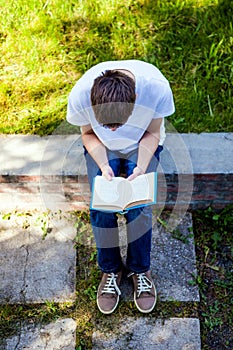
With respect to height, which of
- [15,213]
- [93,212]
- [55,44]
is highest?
A: [55,44]

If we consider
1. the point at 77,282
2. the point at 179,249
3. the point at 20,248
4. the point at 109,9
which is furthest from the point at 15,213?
the point at 109,9

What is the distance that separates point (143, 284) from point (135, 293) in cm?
7

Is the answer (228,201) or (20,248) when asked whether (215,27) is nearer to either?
(228,201)

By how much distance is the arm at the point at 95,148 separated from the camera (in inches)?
110

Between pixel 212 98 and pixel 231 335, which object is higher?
pixel 212 98

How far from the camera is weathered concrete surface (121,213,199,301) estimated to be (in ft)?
10.1

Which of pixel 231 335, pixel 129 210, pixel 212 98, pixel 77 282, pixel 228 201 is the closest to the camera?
pixel 129 210

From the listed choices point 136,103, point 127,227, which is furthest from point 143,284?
point 136,103

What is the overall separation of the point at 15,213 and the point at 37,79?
1021mm

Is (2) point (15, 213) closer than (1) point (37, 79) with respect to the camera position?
Yes

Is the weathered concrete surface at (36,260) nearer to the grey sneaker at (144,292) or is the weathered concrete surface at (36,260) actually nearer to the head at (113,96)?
the grey sneaker at (144,292)

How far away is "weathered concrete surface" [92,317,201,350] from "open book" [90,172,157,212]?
76 cm

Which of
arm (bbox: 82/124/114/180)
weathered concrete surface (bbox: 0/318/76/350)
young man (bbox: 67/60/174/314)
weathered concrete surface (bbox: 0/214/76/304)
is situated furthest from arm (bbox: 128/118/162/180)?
weathered concrete surface (bbox: 0/318/76/350)

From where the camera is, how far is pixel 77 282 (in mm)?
3143
